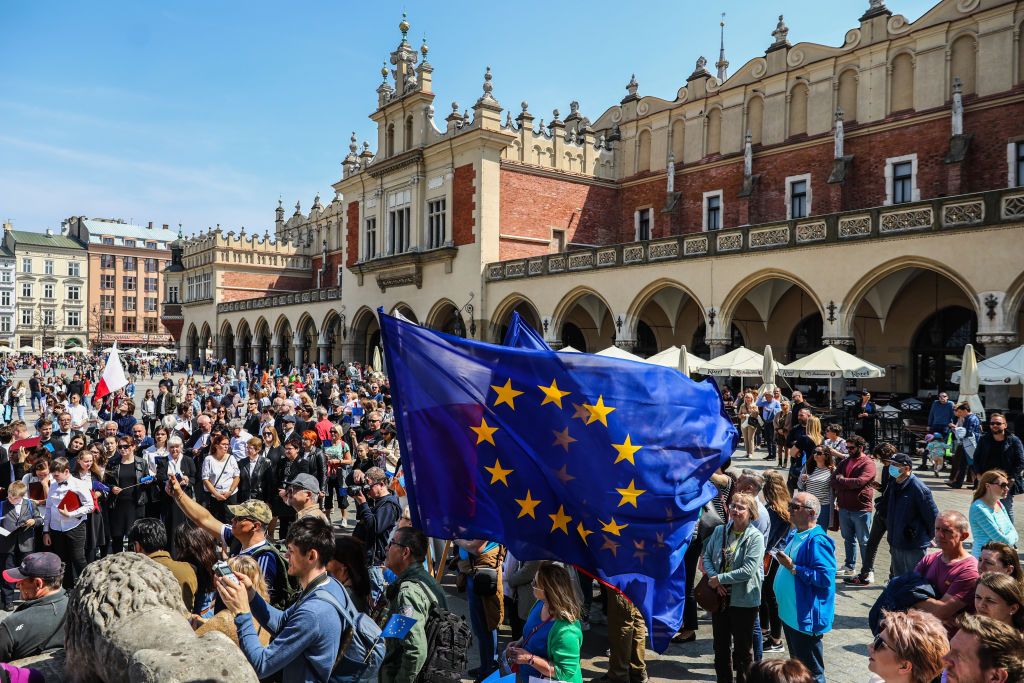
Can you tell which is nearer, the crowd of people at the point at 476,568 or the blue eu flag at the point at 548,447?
the crowd of people at the point at 476,568

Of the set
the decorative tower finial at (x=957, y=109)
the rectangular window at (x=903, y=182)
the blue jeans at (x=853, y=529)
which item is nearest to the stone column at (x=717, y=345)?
the rectangular window at (x=903, y=182)

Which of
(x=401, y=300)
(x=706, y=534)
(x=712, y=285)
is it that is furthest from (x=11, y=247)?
(x=706, y=534)

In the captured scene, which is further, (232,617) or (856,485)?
(856,485)

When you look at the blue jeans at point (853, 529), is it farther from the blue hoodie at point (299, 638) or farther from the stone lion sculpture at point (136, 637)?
the stone lion sculpture at point (136, 637)

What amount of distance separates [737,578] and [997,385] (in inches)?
610

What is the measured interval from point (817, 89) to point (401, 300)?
1953 cm

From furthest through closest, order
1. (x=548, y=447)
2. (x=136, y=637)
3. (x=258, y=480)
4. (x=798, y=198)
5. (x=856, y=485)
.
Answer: (x=798, y=198), (x=258, y=480), (x=856, y=485), (x=548, y=447), (x=136, y=637)

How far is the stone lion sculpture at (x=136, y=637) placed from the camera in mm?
1871

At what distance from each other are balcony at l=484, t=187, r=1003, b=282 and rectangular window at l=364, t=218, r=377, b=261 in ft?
36.8

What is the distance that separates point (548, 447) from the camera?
4578 millimetres

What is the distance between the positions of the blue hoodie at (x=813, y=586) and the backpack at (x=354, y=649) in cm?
283

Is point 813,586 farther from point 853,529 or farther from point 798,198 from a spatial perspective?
point 798,198

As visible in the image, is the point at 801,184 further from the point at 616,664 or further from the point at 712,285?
the point at 616,664

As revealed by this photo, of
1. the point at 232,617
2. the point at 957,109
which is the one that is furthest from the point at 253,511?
the point at 957,109
